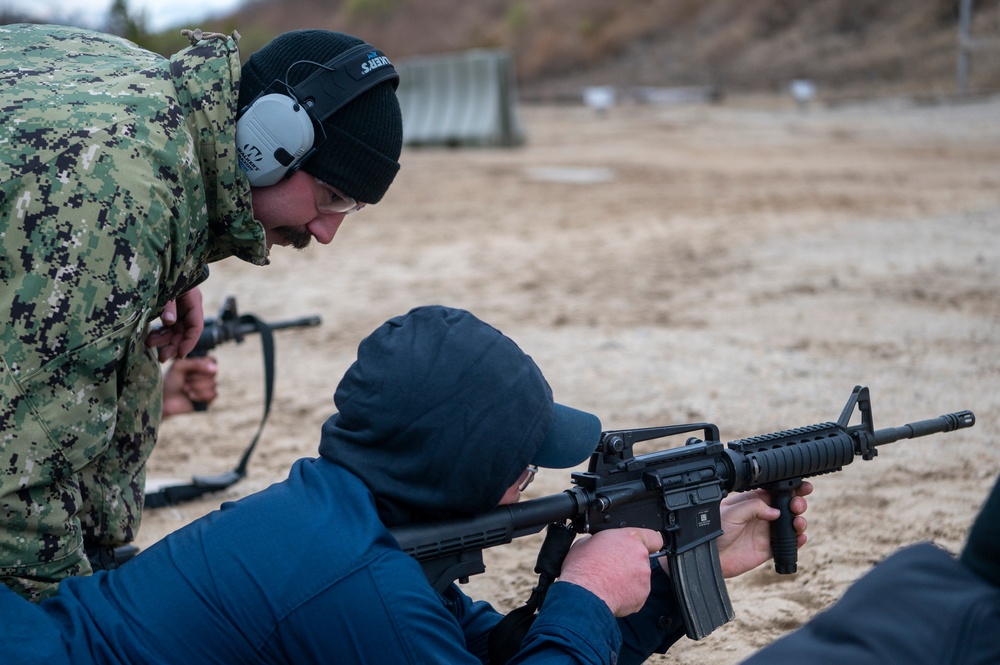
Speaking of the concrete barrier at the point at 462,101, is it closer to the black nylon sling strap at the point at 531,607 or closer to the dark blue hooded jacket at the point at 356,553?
the black nylon sling strap at the point at 531,607

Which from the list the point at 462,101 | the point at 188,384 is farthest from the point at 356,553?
the point at 462,101

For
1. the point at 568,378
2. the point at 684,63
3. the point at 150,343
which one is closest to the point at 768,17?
the point at 684,63

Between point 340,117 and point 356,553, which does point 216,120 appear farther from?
point 356,553

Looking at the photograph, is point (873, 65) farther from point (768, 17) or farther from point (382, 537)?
point (382, 537)

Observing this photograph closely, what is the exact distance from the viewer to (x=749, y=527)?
2891 mm

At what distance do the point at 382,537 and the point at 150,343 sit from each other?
146cm

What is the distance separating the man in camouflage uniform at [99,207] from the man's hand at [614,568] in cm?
106

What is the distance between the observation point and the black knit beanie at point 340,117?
2662mm

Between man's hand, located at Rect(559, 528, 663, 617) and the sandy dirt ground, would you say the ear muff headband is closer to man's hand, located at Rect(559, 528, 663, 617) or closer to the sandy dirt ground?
man's hand, located at Rect(559, 528, 663, 617)

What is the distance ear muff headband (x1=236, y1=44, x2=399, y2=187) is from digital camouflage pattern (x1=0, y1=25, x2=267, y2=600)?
6cm

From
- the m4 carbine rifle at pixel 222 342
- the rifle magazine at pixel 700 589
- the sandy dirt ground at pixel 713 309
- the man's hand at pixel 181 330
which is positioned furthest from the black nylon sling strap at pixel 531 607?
the m4 carbine rifle at pixel 222 342

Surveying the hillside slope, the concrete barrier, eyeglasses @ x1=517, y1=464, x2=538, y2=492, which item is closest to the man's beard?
eyeglasses @ x1=517, y1=464, x2=538, y2=492

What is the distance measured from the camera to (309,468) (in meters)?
2.14

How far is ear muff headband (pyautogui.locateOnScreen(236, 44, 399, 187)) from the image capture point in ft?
8.41
